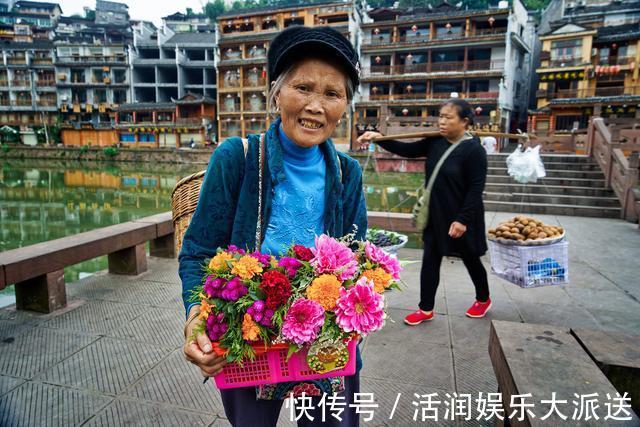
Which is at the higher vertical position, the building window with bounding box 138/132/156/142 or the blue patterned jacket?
the building window with bounding box 138/132/156/142

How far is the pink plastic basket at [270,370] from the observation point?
1.14 meters

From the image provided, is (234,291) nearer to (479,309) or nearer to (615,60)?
(479,309)

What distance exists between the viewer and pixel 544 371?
1.71 m

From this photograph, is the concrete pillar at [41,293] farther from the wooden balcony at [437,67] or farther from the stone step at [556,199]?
the wooden balcony at [437,67]

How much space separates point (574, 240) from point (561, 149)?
31.9 ft

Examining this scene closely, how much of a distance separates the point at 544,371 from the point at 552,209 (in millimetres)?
8368

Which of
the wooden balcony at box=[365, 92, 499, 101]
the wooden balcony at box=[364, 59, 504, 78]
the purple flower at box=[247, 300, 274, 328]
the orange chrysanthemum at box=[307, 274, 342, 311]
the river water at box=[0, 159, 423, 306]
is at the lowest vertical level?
the river water at box=[0, 159, 423, 306]

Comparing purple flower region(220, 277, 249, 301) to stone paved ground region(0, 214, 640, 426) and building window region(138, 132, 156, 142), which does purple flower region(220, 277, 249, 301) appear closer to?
stone paved ground region(0, 214, 640, 426)

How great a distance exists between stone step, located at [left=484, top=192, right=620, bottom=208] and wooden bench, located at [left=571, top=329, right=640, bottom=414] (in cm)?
749

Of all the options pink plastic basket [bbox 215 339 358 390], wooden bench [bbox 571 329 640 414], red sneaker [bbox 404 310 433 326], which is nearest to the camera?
pink plastic basket [bbox 215 339 358 390]

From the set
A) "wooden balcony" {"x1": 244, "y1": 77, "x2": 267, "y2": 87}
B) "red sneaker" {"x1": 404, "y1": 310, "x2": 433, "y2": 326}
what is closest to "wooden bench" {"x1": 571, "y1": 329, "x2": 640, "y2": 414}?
"red sneaker" {"x1": 404, "y1": 310, "x2": 433, "y2": 326}

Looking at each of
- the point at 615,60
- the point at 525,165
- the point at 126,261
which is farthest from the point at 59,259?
the point at 615,60

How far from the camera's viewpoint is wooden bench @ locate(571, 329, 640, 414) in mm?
1841

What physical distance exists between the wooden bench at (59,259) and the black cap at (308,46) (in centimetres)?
299
